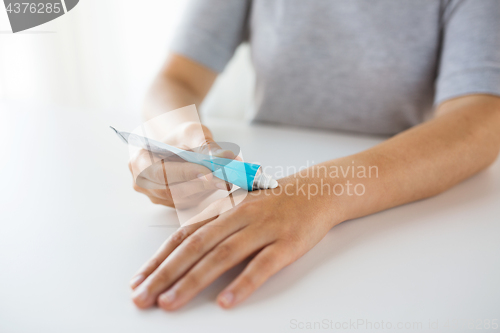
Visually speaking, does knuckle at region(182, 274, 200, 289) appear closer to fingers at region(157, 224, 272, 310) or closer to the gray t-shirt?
fingers at region(157, 224, 272, 310)

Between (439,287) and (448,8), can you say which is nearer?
(439,287)

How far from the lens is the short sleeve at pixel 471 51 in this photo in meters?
0.55

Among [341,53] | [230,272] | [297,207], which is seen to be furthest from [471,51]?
[230,272]

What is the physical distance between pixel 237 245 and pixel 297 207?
9cm

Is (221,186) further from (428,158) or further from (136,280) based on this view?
(428,158)

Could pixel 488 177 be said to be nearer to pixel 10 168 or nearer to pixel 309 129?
pixel 309 129

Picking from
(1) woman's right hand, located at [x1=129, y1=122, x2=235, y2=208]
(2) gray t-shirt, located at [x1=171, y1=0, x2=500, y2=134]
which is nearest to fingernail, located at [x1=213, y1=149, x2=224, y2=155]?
(1) woman's right hand, located at [x1=129, y1=122, x2=235, y2=208]

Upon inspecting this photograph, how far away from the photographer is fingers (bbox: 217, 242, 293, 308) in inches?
11.3

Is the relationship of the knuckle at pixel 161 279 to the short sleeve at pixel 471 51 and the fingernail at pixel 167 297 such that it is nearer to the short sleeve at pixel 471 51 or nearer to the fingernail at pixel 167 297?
the fingernail at pixel 167 297

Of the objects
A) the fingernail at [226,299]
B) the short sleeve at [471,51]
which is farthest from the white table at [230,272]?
the short sleeve at [471,51]

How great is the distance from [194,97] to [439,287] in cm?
58

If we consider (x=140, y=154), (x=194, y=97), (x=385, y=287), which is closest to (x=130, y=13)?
(x=194, y=97)

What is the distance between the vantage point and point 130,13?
1.12 m

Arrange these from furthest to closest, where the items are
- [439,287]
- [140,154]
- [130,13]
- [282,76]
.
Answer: [130,13]
[282,76]
[140,154]
[439,287]
